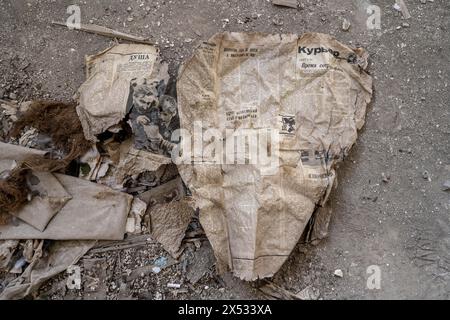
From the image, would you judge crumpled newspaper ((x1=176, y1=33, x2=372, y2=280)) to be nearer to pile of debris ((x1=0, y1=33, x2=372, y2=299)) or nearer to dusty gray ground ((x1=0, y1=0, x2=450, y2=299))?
pile of debris ((x1=0, y1=33, x2=372, y2=299))

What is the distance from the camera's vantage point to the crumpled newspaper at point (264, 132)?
1897 mm

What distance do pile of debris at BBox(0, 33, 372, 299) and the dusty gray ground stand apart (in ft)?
0.29

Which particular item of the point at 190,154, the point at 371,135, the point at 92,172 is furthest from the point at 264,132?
the point at 92,172

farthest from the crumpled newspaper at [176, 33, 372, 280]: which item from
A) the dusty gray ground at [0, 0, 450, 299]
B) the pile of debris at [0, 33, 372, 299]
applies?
the dusty gray ground at [0, 0, 450, 299]

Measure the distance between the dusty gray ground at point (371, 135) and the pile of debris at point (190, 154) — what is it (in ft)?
0.29

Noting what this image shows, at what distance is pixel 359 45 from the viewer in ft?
6.76

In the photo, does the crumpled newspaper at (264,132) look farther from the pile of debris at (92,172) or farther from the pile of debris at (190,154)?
the pile of debris at (92,172)

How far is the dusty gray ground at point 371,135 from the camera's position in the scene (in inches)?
77.3

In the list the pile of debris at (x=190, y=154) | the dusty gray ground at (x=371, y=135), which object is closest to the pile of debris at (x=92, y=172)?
the pile of debris at (x=190, y=154)

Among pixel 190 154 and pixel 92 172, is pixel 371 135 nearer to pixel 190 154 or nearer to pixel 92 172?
pixel 190 154

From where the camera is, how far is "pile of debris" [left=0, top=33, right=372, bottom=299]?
1.91m

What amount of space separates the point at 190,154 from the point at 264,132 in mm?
300

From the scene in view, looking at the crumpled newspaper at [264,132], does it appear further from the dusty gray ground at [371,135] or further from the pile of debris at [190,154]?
the dusty gray ground at [371,135]

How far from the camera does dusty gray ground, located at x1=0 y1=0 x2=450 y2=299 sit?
1.96m
